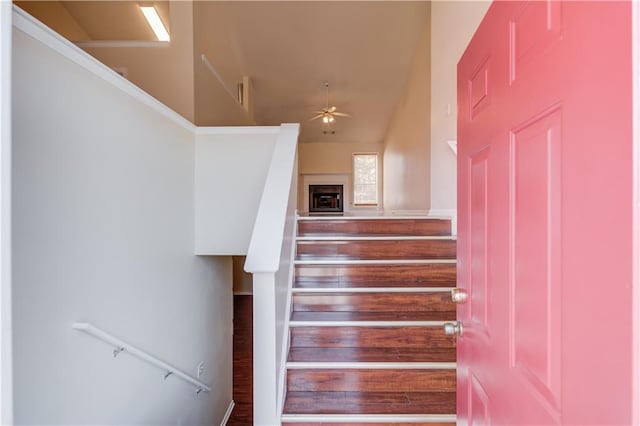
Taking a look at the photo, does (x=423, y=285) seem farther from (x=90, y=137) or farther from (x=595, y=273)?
(x=90, y=137)

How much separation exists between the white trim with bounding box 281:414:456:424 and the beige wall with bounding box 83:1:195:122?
9.80ft

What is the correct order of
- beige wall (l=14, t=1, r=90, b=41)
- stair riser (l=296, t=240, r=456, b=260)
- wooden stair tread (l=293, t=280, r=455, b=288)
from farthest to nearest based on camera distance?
beige wall (l=14, t=1, r=90, b=41) → stair riser (l=296, t=240, r=456, b=260) → wooden stair tread (l=293, t=280, r=455, b=288)

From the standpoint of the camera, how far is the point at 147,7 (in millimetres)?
4289

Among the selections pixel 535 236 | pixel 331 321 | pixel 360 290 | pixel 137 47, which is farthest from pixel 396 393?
pixel 137 47

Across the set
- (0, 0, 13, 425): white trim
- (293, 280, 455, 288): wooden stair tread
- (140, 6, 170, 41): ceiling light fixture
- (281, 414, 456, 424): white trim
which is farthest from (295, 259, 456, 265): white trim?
(140, 6, 170, 41): ceiling light fixture

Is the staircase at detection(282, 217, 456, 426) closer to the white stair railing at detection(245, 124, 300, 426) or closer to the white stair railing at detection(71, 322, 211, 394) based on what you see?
the white stair railing at detection(245, 124, 300, 426)

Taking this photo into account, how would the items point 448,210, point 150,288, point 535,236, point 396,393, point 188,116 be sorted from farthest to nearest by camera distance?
point 188,116 < point 448,210 < point 150,288 < point 396,393 < point 535,236

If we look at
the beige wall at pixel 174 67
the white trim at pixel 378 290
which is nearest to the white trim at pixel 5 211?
the white trim at pixel 378 290

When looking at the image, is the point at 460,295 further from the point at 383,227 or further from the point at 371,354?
the point at 383,227

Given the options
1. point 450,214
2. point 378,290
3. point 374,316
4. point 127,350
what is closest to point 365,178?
point 450,214

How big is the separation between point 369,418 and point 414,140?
426 centimetres

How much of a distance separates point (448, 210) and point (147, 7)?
14.5ft

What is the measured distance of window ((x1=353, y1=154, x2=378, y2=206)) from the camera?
31.8 feet

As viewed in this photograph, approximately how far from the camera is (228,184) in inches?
110
